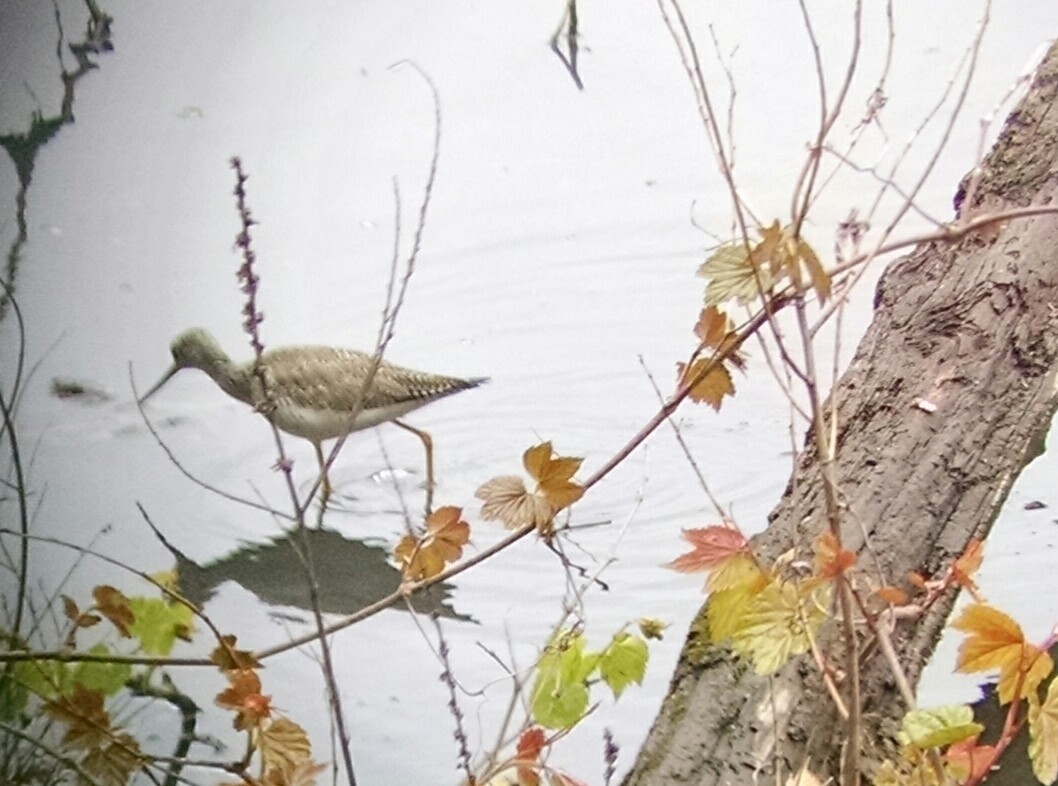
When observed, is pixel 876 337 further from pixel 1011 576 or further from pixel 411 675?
pixel 411 675

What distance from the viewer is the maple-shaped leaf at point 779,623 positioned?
0.68 m

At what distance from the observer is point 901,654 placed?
88cm

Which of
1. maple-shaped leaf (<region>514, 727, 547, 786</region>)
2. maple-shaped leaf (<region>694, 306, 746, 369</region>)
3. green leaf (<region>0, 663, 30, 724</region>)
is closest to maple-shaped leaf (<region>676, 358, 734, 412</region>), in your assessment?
maple-shaped leaf (<region>694, 306, 746, 369</region>)

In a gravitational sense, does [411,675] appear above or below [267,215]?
below

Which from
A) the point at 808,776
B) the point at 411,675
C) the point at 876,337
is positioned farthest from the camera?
the point at 411,675

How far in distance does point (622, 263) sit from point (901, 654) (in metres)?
0.50

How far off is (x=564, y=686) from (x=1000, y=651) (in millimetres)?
396

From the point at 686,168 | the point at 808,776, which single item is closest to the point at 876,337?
the point at 686,168

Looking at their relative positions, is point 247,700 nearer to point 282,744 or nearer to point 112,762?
point 282,744

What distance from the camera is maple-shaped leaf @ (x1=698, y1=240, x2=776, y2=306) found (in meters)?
0.71

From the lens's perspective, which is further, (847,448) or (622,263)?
(622,263)

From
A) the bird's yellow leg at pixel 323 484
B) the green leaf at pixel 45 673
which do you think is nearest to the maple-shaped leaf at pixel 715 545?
the bird's yellow leg at pixel 323 484

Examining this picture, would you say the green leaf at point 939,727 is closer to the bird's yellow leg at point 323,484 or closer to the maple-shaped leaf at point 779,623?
the maple-shaped leaf at point 779,623

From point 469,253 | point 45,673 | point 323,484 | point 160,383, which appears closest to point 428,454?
point 323,484
